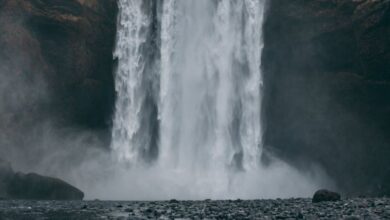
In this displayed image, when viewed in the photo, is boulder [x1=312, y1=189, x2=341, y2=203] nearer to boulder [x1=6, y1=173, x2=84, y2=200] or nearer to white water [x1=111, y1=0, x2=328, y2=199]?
white water [x1=111, y1=0, x2=328, y2=199]

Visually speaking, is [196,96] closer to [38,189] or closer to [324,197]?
[38,189]

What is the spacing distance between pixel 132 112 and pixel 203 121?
6537 mm

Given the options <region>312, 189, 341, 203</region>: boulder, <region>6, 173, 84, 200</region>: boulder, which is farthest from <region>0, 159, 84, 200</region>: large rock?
<region>312, 189, 341, 203</region>: boulder

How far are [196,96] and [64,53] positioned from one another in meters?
12.5

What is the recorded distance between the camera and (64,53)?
47969 millimetres

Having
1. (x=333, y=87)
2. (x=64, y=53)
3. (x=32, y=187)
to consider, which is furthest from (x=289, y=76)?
(x=32, y=187)

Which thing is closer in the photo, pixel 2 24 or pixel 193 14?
pixel 2 24

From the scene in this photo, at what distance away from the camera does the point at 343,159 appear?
163 feet

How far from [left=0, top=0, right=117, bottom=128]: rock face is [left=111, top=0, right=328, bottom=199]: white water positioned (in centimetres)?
166

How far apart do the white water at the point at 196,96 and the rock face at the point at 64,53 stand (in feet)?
5.46

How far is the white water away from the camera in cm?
4609

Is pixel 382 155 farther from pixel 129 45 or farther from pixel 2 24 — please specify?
pixel 2 24

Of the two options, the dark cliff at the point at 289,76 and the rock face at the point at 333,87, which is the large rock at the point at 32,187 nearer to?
the dark cliff at the point at 289,76

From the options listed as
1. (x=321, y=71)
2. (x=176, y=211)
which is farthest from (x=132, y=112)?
(x=176, y=211)
